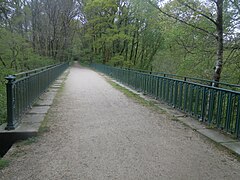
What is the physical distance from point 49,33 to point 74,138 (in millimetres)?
28175

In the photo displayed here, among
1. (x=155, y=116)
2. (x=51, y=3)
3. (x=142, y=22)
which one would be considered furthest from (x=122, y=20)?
(x=155, y=116)

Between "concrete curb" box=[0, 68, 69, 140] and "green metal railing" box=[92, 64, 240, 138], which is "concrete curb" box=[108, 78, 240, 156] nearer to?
"green metal railing" box=[92, 64, 240, 138]

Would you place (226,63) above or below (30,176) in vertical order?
above

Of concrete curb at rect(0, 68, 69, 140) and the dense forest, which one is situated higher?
the dense forest

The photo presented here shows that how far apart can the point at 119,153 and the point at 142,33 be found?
21.7m

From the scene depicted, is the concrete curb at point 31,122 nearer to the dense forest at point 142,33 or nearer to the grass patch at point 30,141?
the grass patch at point 30,141

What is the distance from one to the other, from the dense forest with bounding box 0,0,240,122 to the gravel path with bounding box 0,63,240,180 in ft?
6.43

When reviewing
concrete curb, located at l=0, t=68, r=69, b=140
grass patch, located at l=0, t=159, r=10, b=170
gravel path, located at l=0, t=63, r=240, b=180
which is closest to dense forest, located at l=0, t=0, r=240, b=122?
concrete curb, located at l=0, t=68, r=69, b=140

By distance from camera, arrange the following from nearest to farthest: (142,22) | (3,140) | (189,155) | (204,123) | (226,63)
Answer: (189,155), (3,140), (204,123), (226,63), (142,22)

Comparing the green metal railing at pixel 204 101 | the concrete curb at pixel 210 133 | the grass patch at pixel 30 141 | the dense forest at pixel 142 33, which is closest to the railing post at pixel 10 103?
the grass patch at pixel 30 141

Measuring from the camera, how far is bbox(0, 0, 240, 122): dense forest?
24.5ft

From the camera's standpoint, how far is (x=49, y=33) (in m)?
29.9

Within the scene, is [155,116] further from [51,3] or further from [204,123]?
[51,3]

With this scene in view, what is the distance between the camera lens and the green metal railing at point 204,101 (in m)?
4.53
